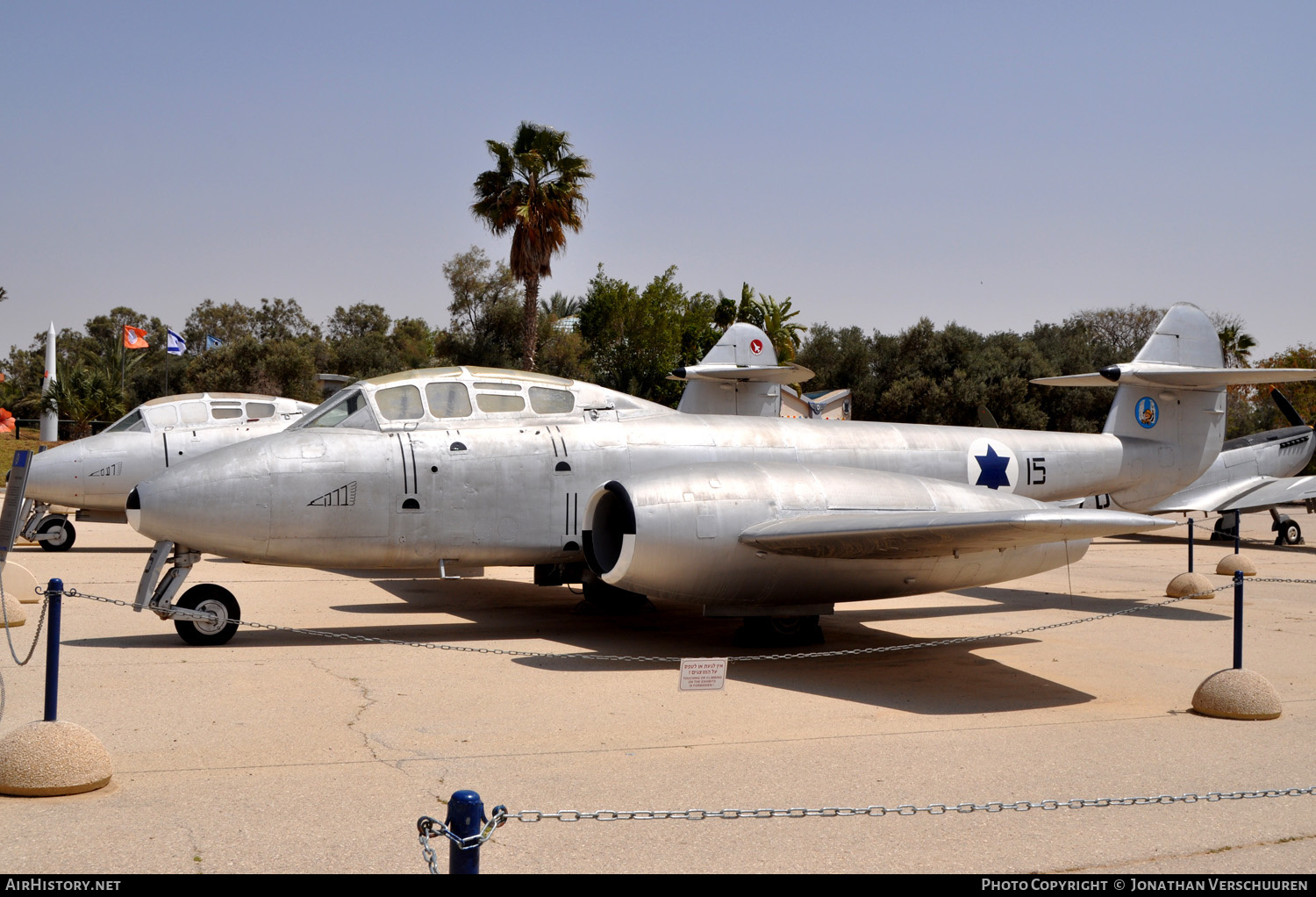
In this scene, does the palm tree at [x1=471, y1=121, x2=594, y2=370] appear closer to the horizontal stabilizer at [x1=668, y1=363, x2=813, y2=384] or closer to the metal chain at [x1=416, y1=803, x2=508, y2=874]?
the horizontal stabilizer at [x1=668, y1=363, x2=813, y2=384]

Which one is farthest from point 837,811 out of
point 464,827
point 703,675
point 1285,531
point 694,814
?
point 1285,531

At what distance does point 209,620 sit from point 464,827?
23.3 ft

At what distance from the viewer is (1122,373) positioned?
13773 millimetres

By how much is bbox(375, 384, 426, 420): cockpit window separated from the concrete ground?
2104 mm

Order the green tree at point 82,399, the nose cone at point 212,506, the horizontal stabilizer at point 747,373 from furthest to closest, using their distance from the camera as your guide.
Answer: the green tree at point 82,399
the horizontal stabilizer at point 747,373
the nose cone at point 212,506

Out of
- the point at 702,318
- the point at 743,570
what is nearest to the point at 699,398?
the point at 743,570

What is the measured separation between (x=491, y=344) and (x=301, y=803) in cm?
5076

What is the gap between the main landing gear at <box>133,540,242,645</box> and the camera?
878 centimetres

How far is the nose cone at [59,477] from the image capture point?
1584 cm

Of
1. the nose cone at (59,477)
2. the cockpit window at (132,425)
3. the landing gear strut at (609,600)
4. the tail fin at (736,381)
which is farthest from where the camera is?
the cockpit window at (132,425)

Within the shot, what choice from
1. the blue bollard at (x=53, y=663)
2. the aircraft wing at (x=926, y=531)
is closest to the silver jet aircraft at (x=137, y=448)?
the aircraft wing at (x=926, y=531)

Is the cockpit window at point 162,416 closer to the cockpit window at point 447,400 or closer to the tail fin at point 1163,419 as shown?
the cockpit window at point 447,400

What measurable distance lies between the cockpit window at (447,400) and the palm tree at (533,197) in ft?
76.9

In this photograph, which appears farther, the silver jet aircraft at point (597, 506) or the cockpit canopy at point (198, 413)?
the cockpit canopy at point (198, 413)
